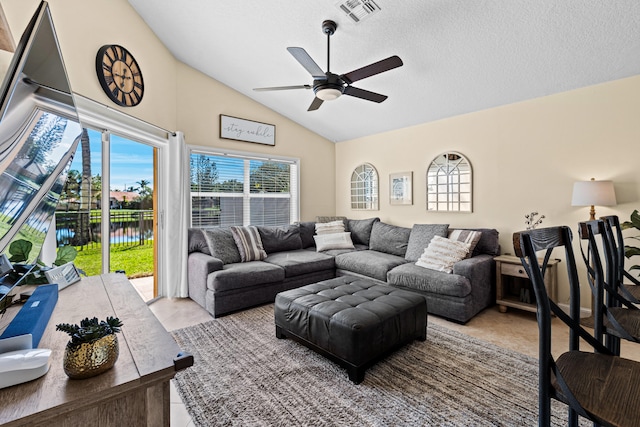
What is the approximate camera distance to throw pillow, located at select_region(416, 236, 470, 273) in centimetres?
314

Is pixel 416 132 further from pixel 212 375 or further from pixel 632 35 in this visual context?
pixel 212 375

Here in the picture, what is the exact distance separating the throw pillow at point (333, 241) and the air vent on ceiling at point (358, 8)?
284 cm

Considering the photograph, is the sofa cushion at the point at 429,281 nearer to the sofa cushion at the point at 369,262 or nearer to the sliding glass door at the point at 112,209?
the sofa cushion at the point at 369,262

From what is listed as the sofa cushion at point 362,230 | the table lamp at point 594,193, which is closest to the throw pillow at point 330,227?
the sofa cushion at point 362,230

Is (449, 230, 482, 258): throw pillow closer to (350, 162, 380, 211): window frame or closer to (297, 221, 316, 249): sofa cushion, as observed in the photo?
(350, 162, 380, 211): window frame

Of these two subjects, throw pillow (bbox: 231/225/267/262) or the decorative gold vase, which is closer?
the decorative gold vase

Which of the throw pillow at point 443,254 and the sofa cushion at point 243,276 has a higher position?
the throw pillow at point 443,254

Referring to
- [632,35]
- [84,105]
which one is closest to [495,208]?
[632,35]

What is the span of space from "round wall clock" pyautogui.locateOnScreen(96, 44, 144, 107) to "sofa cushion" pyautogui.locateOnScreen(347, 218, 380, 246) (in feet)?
11.0

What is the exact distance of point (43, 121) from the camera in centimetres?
95

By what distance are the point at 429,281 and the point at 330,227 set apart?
2.00 metres

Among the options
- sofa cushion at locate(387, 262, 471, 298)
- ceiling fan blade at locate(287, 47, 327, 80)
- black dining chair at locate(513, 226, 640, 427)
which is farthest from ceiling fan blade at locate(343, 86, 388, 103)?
black dining chair at locate(513, 226, 640, 427)

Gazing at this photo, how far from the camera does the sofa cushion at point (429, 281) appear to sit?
2807mm

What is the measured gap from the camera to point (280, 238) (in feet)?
14.2
